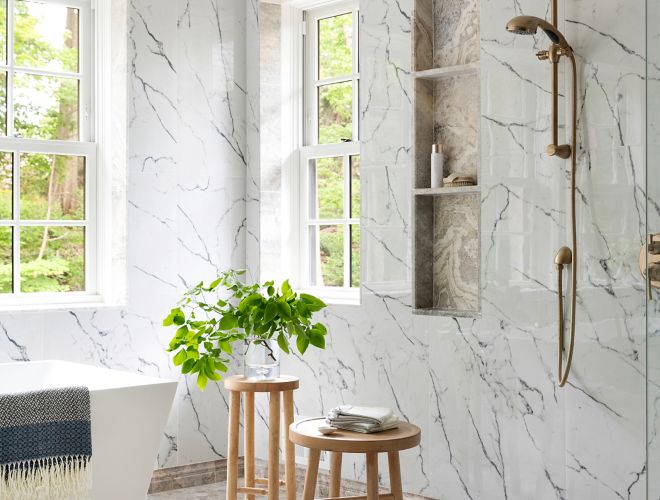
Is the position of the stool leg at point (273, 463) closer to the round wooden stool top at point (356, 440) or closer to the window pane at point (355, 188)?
the round wooden stool top at point (356, 440)

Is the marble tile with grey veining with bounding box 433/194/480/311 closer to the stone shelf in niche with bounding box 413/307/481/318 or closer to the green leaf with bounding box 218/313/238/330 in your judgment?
the stone shelf in niche with bounding box 413/307/481/318

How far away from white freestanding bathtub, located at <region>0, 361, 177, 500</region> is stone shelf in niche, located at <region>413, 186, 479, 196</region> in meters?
1.39

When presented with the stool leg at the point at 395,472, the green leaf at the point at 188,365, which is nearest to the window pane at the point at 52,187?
the green leaf at the point at 188,365

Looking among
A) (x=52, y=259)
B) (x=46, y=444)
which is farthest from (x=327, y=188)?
(x=46, y=444)

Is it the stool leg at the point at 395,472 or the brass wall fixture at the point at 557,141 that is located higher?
the brass wall fixture at the point at 557,141

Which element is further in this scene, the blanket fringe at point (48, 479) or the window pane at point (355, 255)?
the window pane at point (355, 255)

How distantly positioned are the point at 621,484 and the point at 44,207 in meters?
2.96

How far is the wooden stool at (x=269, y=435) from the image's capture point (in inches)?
153

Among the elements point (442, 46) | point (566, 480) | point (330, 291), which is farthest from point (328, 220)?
point (566, 480)

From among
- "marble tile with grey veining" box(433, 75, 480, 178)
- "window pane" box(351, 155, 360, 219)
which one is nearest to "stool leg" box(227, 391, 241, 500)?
"window pane" box(351, 155, 360, 219)

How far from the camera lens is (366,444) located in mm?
3129

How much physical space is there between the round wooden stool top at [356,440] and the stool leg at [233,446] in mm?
766

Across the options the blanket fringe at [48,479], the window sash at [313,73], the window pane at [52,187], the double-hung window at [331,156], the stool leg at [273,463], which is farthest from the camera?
the window sash at [313,73]

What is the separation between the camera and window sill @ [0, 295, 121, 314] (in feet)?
14.1
